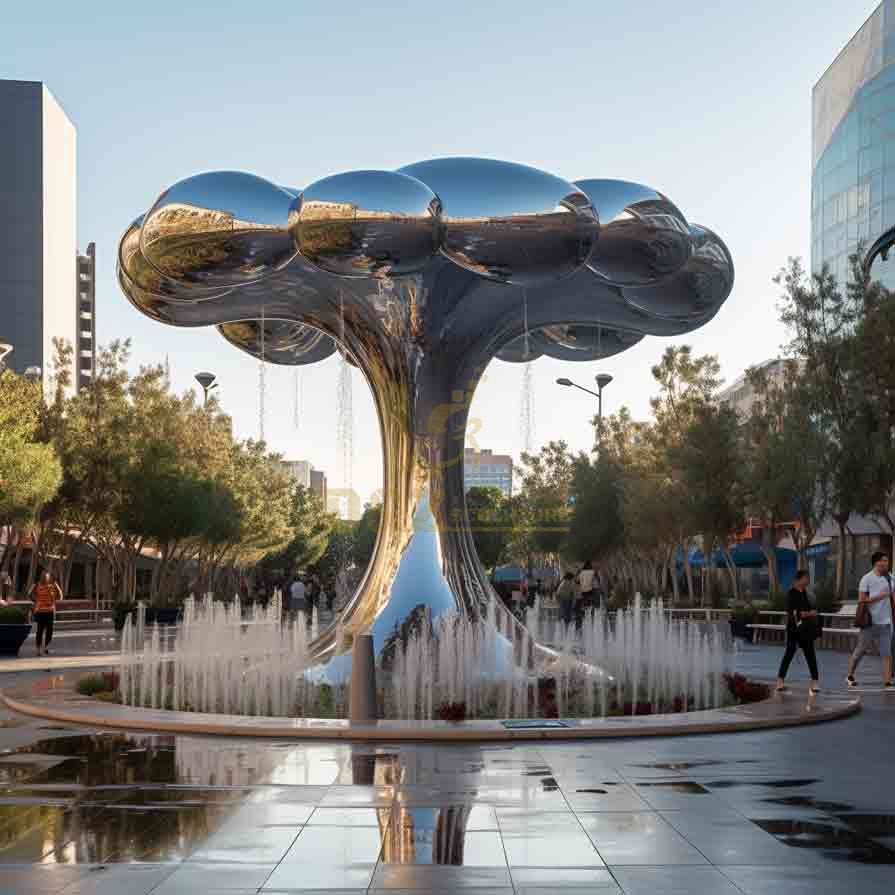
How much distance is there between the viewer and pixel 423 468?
17.7 metres

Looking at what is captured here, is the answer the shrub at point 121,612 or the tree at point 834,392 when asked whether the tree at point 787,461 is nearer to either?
the tree at point 834,392

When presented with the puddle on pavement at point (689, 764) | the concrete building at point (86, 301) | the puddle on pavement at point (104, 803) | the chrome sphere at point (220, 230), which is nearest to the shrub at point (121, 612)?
the chrome sphere at point (220, 230)

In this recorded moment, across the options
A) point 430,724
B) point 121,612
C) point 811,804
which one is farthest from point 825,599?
point 811,804

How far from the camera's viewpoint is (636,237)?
52.1 feet

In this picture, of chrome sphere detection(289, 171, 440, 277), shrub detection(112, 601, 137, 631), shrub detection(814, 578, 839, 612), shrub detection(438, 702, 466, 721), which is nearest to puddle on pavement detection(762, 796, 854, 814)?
shrub detection(438, 702, 466, 721)

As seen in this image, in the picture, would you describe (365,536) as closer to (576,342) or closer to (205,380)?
(205,380)

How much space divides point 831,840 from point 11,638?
20.7 metres

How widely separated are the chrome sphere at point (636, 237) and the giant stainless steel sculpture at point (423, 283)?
0.02m

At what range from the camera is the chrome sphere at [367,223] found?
14.2 meters

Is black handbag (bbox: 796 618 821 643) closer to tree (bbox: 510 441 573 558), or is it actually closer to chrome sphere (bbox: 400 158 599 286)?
chrome sphere (bbox: 400 158 599 286)

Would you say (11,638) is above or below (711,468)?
below

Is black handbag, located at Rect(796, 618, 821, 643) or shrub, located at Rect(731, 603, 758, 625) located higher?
black handbag, located at Rect(796, 618, 821, 643)

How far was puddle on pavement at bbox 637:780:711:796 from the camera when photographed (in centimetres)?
964

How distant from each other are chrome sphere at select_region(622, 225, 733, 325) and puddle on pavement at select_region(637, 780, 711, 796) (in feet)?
29.6
